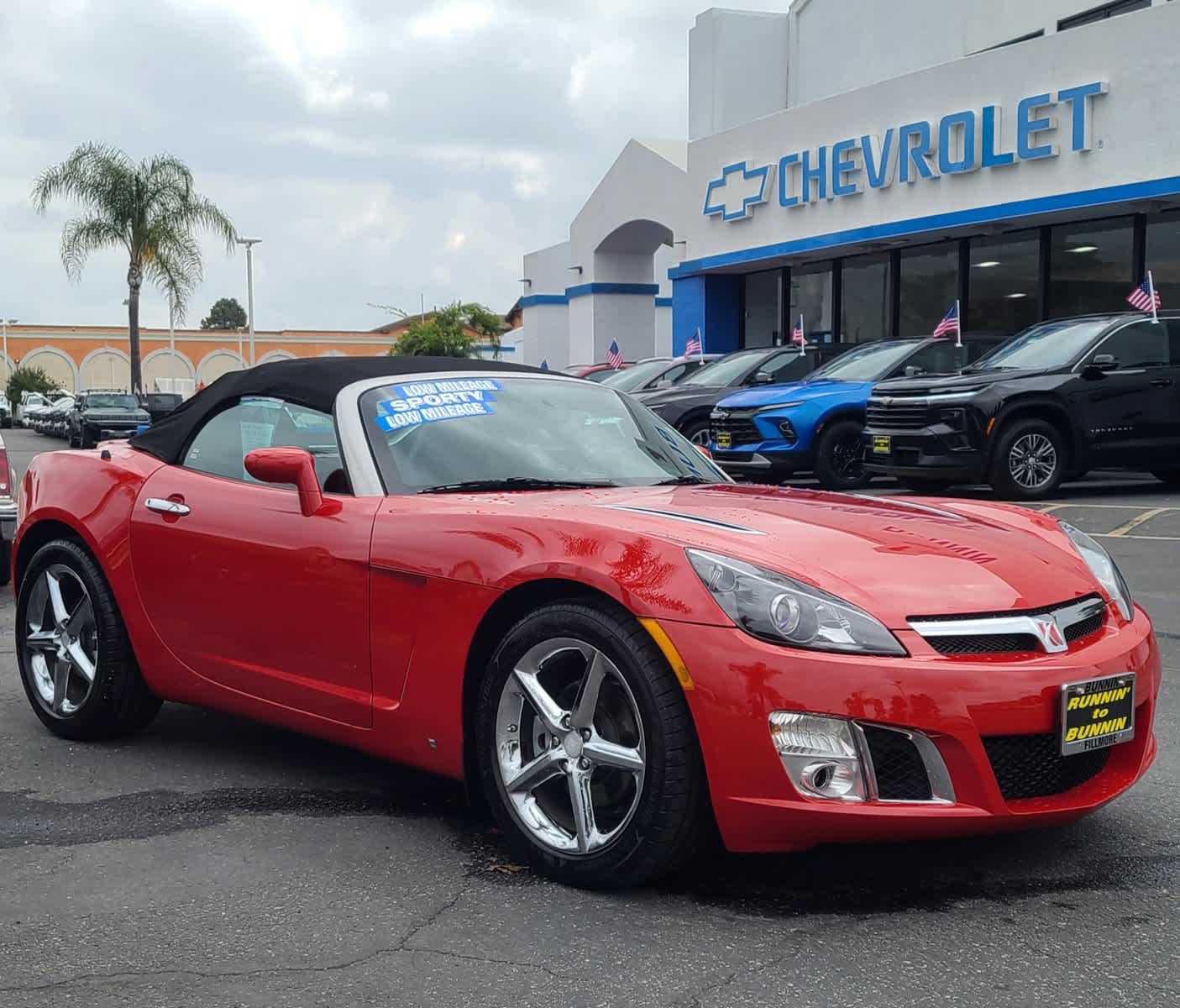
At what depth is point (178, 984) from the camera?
2.86m

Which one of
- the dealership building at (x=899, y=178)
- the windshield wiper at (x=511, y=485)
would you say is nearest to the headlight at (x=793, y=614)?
the windshield wiper at (x=511, y=485)

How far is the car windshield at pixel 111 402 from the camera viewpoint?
37.9m

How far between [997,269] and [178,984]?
69.0 feet

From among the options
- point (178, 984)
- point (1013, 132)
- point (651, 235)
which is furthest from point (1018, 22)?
point (178, 984)

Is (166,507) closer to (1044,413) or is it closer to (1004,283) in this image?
(1044,413)

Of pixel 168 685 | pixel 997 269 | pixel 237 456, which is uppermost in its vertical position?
pixel 997 269

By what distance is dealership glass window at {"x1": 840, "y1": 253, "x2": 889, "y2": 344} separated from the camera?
24609mm

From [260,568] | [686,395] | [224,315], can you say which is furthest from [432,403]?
[224,315]

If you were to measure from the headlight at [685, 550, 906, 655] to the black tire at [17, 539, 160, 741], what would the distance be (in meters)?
2.37

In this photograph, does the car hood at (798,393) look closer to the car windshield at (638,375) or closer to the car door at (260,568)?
the car windshield at (638,375)

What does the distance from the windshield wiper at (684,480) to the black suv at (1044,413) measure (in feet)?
29.6

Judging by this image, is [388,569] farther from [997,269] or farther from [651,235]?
Answer: [651,235]

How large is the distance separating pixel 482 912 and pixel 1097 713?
1.47m

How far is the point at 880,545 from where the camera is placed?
3.42m
